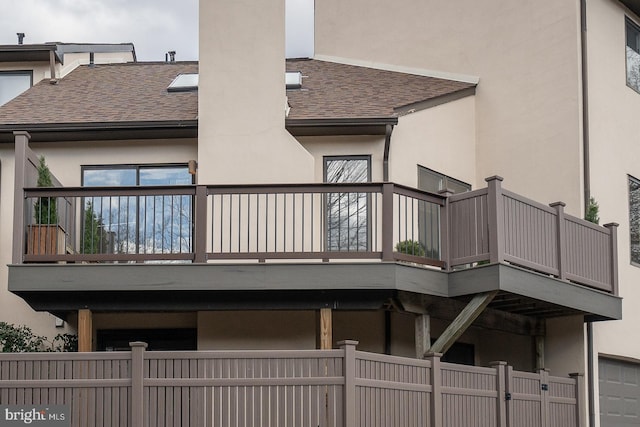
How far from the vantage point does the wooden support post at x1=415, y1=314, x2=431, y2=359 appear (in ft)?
51.7

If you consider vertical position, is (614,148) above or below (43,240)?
above

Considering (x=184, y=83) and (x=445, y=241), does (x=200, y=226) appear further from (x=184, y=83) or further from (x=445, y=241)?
(x=184, y=83)

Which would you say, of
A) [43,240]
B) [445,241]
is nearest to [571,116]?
[445,241]

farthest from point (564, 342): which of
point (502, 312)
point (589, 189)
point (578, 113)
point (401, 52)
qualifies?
point (401, 52)

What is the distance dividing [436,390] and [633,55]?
880 centimetres

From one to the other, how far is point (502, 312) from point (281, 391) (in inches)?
199

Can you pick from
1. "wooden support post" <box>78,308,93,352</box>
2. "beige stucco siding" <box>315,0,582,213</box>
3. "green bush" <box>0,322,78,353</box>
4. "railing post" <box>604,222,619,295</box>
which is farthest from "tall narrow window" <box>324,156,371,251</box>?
"green bush" <box>0,322,78,353</box>

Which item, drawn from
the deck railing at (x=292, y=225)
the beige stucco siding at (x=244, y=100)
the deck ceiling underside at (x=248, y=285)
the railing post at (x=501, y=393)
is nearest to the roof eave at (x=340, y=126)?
the beige stucco siding at (x=244, y=100)

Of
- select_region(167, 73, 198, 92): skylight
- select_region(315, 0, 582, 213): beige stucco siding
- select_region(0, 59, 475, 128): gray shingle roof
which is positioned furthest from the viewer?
select_region(167, 73, 198, 92): skylight

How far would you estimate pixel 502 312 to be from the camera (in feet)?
57.4

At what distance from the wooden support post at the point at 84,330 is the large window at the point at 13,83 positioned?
6.42 metres

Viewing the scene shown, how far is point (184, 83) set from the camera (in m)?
20.0

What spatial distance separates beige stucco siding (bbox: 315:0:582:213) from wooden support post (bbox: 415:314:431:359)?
12.2 feet

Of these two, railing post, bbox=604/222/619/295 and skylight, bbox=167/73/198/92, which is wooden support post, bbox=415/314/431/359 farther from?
skylight, bbox=167/73/198/92
